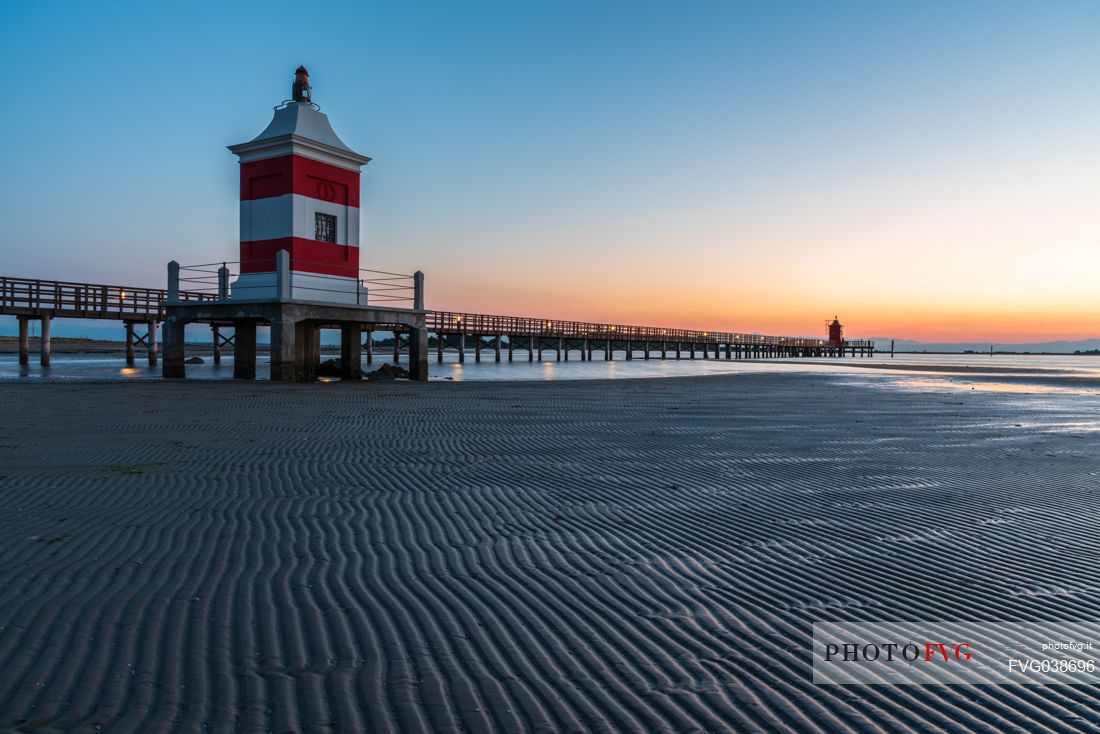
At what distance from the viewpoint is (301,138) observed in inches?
731

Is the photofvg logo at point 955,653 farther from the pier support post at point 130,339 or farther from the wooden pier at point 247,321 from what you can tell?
the pier support post at point 130,339

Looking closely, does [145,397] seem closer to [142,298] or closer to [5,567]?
[5,567]

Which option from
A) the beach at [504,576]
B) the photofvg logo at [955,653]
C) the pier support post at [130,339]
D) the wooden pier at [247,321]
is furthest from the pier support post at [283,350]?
the pier support post at [130,339]

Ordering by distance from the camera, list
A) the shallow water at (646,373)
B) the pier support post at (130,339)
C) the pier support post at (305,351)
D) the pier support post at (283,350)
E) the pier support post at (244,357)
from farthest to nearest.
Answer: the pier support post at (130,339), the shallow water at (646,373), the pier support post at (244,357), the pier support post at (305,351), the pier support post at (283,350)

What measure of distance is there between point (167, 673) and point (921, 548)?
4.22m

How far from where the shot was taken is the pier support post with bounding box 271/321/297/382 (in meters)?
18.3

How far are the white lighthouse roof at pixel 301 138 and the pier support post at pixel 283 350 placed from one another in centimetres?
476

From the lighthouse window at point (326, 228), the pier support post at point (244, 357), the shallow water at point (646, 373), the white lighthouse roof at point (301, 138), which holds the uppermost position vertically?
the white lighthouse roof at point (301, 138)

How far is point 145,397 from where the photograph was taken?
13352mm

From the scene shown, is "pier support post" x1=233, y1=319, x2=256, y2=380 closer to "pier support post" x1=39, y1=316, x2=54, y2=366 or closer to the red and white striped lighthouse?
the red and white striped lighthouse

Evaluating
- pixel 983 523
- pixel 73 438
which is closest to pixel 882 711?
pixel 983 523

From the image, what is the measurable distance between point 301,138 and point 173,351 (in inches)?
300

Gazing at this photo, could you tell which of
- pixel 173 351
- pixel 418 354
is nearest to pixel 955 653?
pixel 418 354

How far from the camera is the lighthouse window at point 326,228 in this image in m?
19.4
